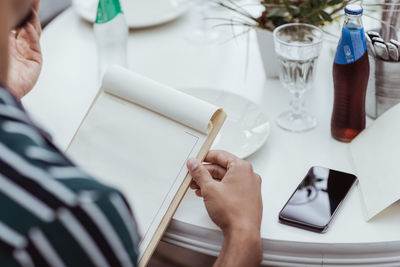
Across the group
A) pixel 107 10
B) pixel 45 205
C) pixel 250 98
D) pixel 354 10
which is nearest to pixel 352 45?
pixel 354 10

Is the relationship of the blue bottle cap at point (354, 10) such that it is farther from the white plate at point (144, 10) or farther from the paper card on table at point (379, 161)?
the white plate at point (144, 10)

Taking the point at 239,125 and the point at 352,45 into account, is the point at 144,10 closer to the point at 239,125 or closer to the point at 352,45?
the point at 239,125

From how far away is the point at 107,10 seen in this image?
1343 millimetres

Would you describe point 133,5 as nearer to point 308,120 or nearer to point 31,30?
point 31,30

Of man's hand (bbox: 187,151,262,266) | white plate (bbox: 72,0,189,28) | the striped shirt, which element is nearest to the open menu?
man's hand (bbox: 187,151,262,266)

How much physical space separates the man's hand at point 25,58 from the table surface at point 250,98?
0.12 m

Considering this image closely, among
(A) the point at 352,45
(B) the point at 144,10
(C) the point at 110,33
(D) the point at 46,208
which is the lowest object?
(B) the point at 144,10

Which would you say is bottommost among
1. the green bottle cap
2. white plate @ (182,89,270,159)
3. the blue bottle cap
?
white plate @ (182,89,270,159)

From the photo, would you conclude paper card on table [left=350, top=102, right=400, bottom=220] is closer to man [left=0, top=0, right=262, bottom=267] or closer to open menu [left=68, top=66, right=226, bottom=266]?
open menu [left=68, top=66, right=226, bottom=266]

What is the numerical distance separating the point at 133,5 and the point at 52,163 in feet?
3.97

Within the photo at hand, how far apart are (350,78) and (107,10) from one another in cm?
59

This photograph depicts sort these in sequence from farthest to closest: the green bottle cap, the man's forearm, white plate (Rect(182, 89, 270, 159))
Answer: the green bottle cap
white plate (Rect(182, 89, 270, 159))
the man's forearm

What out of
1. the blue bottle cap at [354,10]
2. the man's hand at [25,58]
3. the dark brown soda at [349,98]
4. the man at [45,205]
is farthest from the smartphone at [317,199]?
the man's hand at [25,58]

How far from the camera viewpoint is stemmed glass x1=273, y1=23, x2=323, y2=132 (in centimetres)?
115
